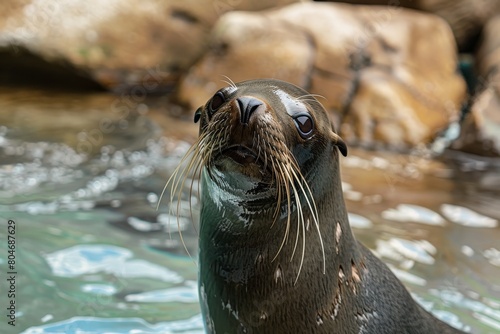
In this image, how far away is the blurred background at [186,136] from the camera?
4207mm

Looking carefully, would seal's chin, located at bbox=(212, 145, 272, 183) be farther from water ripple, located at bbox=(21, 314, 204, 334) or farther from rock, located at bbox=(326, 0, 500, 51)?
rock, located at bbox=(326, 0, 500, 51)

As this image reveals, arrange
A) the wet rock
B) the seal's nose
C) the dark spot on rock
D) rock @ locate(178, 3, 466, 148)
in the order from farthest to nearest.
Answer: the dark spot on rock, rock @ locate(178, 3, 466, 148), the wet rock, the seal's nose

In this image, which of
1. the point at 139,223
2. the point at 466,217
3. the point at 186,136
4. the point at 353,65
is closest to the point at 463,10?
the point at 353,65

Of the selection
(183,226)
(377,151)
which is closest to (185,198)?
(183,226)

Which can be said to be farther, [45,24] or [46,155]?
[45,24]

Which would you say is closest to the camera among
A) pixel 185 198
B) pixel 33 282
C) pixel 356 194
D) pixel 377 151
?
pixel 33 282

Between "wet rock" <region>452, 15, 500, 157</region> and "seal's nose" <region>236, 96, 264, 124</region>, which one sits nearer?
"seal's nose" <region>236, 96, 264, 124</region>

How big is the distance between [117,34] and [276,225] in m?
6.78

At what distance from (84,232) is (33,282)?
30.4 inches

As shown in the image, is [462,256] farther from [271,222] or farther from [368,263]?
[271,222]

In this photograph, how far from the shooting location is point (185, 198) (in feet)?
18.3

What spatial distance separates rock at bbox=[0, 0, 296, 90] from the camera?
27.5 ft

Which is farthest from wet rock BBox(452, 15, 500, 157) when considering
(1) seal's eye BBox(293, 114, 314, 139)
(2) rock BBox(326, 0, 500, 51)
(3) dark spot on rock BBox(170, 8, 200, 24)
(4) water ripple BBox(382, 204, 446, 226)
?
(1) seal's eye BBox(293, 114, 314, 139)

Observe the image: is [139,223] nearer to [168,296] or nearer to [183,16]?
[168,296]
